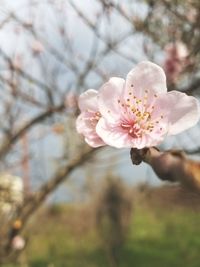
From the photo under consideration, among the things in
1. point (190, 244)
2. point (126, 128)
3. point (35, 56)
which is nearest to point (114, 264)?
point (190, 244)

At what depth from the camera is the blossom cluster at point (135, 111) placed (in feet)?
2.52

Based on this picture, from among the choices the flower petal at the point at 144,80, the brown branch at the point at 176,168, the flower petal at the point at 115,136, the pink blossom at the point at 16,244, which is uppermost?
the pink blossom at the point at 16,244

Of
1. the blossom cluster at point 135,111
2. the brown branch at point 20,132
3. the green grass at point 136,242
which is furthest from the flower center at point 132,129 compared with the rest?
the green grass at point 136,242

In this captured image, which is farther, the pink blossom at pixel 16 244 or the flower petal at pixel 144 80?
the pink blossom at pixel 16 244

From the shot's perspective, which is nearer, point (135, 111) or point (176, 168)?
point (176, 168)

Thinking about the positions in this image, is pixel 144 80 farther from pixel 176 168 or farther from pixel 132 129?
pixel 176 168

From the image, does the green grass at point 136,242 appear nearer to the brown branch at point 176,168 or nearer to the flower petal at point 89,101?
the flower petal at point 89,101

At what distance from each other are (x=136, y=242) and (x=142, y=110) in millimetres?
8524

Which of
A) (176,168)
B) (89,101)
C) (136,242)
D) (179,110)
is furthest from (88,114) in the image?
(136,242)

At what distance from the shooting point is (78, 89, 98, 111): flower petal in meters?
0.82

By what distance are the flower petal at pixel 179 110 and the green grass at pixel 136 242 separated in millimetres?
6518

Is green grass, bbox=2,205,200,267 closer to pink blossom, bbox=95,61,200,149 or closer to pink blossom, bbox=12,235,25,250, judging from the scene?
pink blossom, bbox=12,235,25,250

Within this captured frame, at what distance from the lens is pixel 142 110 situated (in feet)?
2.84

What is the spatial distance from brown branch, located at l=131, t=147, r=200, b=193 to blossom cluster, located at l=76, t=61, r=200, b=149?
0.36 feet
